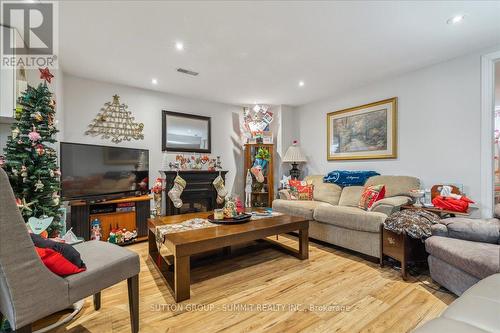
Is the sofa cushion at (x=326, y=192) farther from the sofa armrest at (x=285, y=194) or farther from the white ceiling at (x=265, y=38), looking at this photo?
the white ceiling at (x=265, y=38)

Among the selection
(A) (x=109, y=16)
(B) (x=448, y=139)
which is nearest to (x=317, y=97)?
(B) (x=448, y=139)

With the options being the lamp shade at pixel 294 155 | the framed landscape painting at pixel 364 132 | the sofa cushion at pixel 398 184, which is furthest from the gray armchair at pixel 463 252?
the lamp shade at pixel 294 155

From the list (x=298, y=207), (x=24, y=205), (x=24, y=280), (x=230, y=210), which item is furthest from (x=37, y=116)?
(x=298, y=207)

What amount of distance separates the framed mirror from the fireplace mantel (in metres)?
0.52

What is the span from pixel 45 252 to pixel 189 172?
283 centimetres

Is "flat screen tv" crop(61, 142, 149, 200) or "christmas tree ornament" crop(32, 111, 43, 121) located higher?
"christmas tree ornament" crop(32, 111, 43, 121)

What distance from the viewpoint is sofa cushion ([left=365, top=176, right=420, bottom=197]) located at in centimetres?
298

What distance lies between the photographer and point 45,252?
112 cm

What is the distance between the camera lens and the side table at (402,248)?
213cm

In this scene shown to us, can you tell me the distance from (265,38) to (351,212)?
218 centimetres

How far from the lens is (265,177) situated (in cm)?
466

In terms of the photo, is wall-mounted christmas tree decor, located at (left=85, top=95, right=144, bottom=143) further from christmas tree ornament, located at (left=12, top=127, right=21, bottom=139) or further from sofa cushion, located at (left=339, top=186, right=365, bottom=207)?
sofa cushion, located at (left=339, top=186, right=365, bottom=207)

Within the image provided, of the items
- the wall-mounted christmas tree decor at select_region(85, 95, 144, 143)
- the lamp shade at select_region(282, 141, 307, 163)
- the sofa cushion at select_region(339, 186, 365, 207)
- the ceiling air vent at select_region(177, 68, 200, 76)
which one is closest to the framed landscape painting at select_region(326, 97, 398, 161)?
the lamp shade at select_region(282, 141, 307, 163)

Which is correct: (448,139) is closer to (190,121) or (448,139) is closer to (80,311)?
(190,121)
